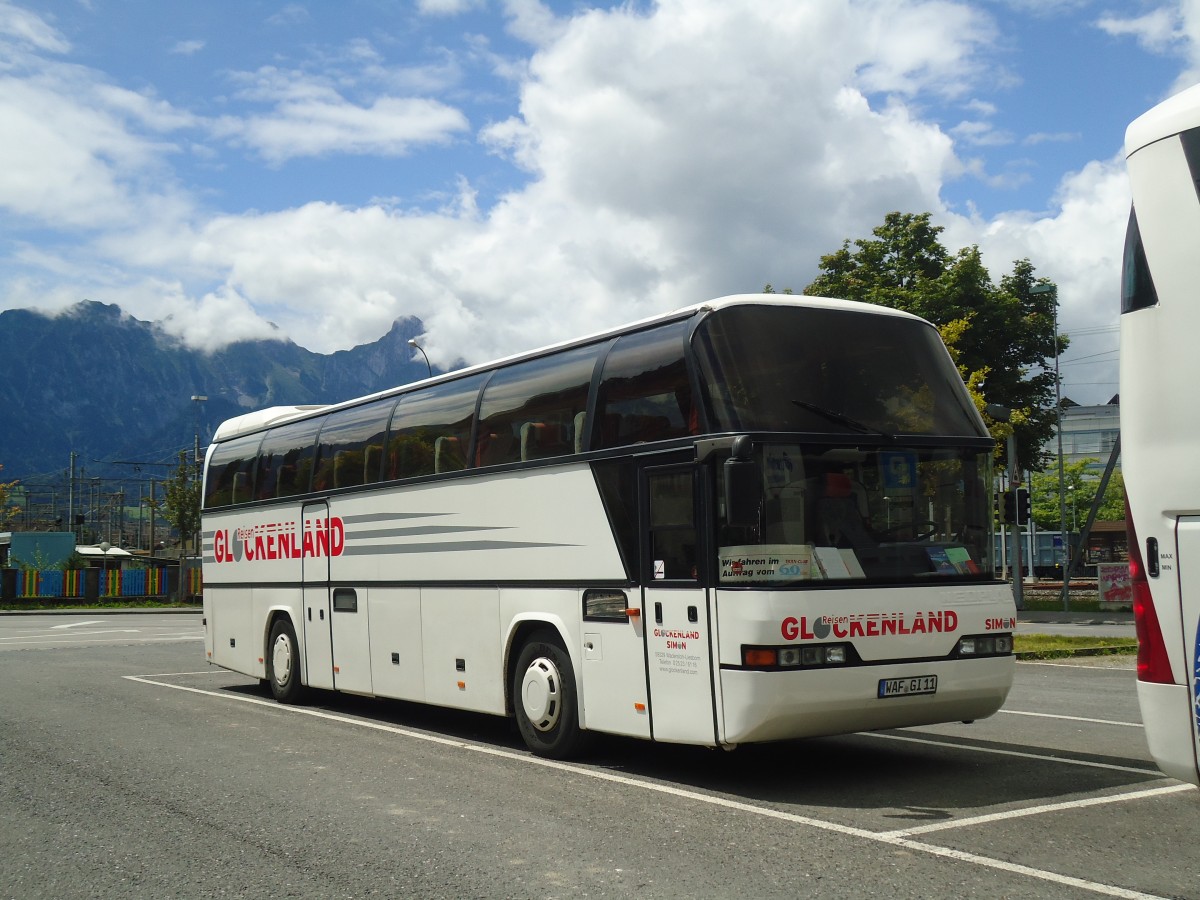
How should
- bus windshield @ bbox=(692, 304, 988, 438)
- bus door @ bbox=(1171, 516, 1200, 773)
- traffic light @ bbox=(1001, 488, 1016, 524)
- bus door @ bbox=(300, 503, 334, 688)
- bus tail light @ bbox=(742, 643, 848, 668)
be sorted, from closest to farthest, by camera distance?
1. bus door @ bbox=(1171, 516, 1200, 773)
2. bus tail light @ bbox=(742, 643, 848, 668)
3. bus windshield @ bbox=(692, 304, 988, 438)
4. bus door @ bbox=(300, 503, 334, 688)
5. traffic light @ bbox=(1001, 488, 1016, 524)

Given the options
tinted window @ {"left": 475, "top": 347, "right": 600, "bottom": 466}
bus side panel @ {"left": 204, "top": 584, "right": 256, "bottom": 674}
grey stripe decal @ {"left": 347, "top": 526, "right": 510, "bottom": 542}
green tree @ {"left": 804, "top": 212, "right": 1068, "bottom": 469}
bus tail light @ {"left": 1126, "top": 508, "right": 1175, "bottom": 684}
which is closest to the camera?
bus tail light @ {"left": 1126, "top": 508, "right": 1175, "bottom": 684}

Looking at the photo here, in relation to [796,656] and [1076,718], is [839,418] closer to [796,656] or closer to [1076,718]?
[796,656]

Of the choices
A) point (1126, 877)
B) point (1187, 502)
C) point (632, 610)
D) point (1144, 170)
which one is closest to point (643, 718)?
point (632, 610)

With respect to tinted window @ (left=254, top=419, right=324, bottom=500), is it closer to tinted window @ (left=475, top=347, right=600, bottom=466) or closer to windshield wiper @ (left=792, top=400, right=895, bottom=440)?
tinted window @ (left=475, top=347, right=600, bottom=466)

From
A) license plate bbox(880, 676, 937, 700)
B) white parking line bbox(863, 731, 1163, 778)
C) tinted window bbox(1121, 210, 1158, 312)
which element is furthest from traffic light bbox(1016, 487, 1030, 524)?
tinted window bbox(1121, 210, 1158, 312)

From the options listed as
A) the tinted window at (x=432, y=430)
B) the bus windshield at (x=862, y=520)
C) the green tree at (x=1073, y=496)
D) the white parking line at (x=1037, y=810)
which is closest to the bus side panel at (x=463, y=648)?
the tinted window at (x=432, y=430)

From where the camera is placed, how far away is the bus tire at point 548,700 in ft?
31.9

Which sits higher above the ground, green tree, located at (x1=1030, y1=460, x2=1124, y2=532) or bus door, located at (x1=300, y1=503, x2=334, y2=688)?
green tree, located at (x1=1030, y1=460, x2=1124, y2=532)

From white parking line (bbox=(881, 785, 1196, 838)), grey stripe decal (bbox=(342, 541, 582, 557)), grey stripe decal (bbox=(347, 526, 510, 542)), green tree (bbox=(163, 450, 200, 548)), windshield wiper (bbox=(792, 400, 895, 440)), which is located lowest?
white parking line (bbox=(881, 785, 1196, 838))

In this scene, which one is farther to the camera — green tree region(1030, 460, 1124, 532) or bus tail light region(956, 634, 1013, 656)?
green tree region(1030, 460, 1124, 532)

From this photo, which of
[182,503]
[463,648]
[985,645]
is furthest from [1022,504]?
[182,503]

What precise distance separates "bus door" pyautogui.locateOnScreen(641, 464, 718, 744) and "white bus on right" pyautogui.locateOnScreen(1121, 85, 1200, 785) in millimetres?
3180

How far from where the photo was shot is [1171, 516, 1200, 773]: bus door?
5.40 m

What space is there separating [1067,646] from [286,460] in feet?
44.8
